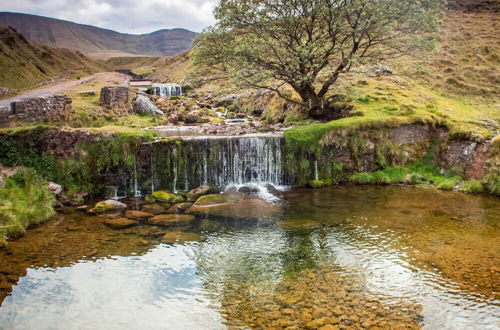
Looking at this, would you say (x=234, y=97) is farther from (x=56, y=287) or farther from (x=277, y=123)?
(x=56, y=287)

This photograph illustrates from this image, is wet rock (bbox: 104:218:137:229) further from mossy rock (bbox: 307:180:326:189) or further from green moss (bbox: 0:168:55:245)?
mossy rock (bbox: 307:180:326:189)

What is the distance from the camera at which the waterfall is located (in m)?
19.8

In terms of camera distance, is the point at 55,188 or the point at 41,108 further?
the point at 41,108

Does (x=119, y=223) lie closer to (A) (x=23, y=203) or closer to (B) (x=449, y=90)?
(A) (x=23, y=203)

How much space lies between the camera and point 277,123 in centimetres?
2770

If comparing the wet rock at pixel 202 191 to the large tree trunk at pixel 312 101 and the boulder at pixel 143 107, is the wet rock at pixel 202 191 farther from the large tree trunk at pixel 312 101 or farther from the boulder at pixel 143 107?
the boulder at pixel 143 107

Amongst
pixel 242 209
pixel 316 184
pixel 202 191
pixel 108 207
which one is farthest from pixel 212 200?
pixel 316 184

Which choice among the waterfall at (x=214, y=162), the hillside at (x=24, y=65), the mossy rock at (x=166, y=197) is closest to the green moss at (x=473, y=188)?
the waterfall at (x=214, y=162)

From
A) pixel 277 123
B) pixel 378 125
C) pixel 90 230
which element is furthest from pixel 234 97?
pixel 90 230

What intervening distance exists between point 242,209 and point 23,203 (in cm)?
877

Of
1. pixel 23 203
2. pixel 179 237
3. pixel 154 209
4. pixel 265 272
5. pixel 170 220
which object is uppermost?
pixel 23 203

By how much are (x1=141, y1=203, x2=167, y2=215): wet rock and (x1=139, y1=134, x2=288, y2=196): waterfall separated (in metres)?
2.48

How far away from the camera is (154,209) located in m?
16.7

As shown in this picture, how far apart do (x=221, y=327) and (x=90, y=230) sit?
803 centimetres
